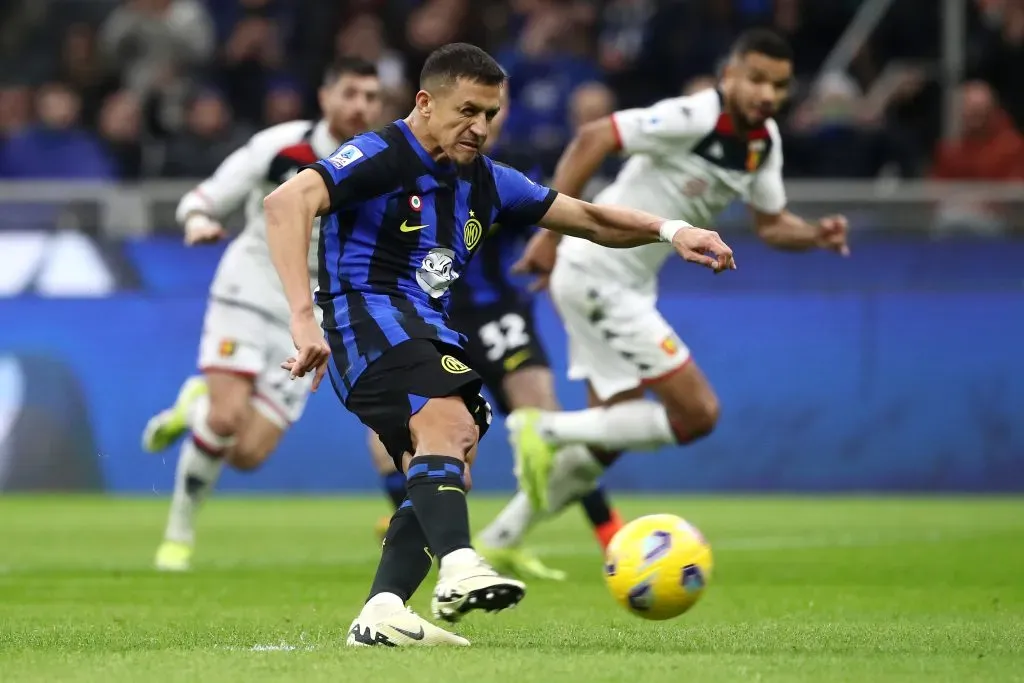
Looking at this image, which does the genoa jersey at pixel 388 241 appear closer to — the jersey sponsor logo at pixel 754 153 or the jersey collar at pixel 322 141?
Answer: the jersey sponsor logo at pixel 754 153

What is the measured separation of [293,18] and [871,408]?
7607mm

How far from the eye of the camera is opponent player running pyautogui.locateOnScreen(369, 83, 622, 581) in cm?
983

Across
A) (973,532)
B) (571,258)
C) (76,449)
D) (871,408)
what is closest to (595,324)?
(571,258)

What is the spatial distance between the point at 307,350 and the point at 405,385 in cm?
54

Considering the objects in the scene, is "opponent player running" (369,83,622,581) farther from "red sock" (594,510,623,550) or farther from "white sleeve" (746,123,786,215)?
"white sleeve" (746,123,786,215)

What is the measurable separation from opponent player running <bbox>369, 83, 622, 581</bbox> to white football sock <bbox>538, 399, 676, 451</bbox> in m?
0.22

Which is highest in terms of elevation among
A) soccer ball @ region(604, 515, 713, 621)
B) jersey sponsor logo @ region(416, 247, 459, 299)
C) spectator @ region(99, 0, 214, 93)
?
spectator @ region(99, 0, 214, 93)

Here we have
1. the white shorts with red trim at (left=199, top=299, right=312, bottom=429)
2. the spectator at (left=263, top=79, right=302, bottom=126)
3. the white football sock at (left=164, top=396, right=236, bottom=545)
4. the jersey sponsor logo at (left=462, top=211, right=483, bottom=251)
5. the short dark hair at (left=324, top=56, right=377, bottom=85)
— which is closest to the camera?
the jersey sponsor logo at (left=462, top=211, right=483, bottom=251)

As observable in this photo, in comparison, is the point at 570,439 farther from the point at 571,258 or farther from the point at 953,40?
the point at 953,40

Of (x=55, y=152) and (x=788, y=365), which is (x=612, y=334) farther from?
(x=55, y=152)

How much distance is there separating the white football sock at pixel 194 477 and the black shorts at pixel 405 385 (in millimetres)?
4046

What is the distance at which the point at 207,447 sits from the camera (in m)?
9.89

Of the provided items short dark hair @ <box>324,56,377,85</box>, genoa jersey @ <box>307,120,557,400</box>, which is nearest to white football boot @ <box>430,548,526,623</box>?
genoa jersey @ <box>307,120,557,400</box>

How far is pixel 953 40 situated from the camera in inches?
682
